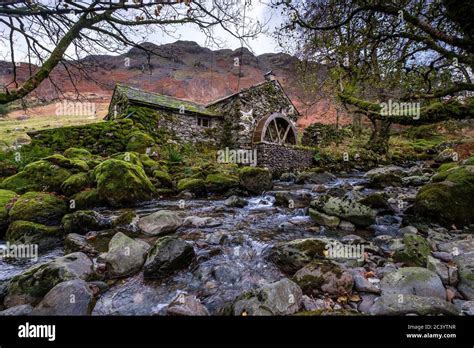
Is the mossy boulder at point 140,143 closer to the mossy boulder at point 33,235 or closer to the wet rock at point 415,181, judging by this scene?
the mossy boulder at point 33,235

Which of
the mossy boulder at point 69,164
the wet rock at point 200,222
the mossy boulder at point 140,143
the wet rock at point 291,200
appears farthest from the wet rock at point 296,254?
the mossy boulder at point 140,143

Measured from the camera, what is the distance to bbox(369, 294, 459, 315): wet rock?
1933 mm

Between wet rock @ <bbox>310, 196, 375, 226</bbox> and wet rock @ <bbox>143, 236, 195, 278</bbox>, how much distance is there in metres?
2.98

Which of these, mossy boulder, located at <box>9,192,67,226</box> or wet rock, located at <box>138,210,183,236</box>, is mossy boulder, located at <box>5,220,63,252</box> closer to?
mossy boulder, located at <box>9,192,67,226</box>

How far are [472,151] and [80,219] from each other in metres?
19.1

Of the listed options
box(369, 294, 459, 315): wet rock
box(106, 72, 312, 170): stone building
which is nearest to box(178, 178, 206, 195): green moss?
box(106, 72, 312, 170): stone building

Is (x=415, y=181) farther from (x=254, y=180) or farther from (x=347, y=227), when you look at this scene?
(x=347, y=227)

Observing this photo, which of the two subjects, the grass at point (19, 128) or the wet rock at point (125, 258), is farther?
the grass at point (19, 128)

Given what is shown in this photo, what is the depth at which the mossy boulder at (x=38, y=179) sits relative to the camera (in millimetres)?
6164

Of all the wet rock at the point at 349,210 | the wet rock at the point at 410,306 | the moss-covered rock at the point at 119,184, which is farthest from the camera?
the moss-covered rock at the point at 119,184

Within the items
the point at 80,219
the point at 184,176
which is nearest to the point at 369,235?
the point at 80,219

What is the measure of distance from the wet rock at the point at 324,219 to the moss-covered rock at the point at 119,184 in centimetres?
473
